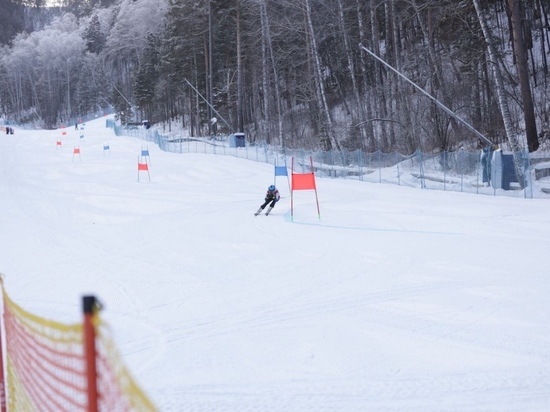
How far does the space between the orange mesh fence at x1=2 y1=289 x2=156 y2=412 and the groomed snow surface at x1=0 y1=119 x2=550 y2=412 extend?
1242 millimetres

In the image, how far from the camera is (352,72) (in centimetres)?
3656

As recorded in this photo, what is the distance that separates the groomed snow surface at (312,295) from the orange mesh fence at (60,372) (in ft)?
4.07

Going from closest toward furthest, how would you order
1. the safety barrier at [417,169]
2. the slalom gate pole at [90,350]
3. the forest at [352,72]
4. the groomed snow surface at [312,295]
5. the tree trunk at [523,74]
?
the slalom gate pole at [90,350], the groomed snow surface at [312,295], the safety barrier at [417,169], the tree trunk at [523,74], the forest at [352,72]

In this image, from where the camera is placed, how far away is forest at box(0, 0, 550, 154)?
29594 millimetres

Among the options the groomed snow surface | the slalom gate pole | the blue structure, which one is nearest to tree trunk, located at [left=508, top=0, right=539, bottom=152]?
the groomed snow surface

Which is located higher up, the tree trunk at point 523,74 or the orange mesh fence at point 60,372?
the tree trunk at point 523,74

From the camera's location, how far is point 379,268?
1048 cm

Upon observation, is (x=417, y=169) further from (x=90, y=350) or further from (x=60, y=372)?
(x=90, y=350)

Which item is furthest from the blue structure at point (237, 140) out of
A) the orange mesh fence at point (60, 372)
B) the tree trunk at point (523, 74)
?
the orange mesh fence at point (60, 372)

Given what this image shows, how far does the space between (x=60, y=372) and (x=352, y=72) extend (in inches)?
1363

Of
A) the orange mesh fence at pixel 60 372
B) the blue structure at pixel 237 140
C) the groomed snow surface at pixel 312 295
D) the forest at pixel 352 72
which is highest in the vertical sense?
the forest at pixel 352 72

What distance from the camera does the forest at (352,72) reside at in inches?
1165

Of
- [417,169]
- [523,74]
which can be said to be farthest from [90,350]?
[417,169]

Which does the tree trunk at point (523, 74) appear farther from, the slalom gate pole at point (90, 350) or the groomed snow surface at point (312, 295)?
the slalom gate pole at point (90, 350)
